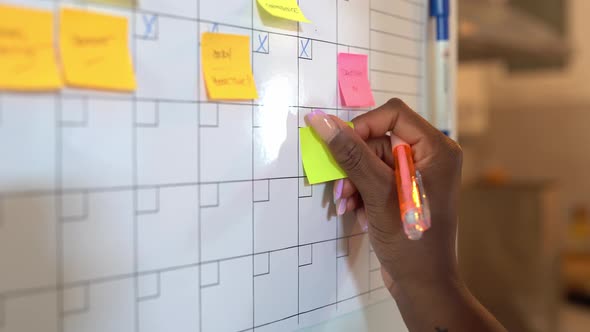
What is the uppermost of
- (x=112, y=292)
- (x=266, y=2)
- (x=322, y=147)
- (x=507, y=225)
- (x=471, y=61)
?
(x=471, y=61)

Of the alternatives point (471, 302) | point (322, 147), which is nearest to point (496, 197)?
point (471, 302)

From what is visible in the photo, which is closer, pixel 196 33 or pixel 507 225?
pixel 196 33

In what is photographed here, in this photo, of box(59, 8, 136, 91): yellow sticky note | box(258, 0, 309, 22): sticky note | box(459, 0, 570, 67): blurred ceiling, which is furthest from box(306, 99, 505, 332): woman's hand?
box(459, 0, 570, 67): blurred ceiling

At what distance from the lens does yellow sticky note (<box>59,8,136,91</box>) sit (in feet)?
1.29

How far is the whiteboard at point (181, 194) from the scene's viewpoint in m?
0.38

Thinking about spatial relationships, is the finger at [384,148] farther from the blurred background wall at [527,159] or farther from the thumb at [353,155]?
the blurred background wall at [527,159]

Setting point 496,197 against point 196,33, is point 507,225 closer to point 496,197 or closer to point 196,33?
point 496,197

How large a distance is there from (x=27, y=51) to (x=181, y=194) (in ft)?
0.54

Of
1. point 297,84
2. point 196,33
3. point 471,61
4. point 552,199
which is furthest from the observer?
point 471,61

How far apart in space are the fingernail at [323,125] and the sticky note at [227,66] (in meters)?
0.08

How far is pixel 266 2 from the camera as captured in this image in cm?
53

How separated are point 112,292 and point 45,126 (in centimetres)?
14

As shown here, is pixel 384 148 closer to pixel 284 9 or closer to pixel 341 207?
pixel 341 207

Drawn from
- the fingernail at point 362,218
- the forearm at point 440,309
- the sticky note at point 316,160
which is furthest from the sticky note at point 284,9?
the forearm at point 440,309
